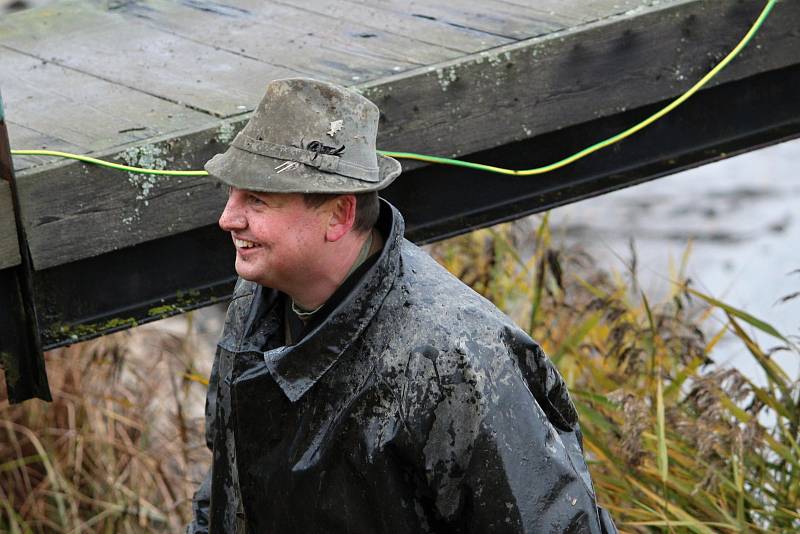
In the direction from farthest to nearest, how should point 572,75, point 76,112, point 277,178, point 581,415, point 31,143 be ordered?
point 581,415 < point 572,75 < point 76,112 < point 31,143 < point 277,178

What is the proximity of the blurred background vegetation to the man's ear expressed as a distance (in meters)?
1.47

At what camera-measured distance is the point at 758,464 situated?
4.05m

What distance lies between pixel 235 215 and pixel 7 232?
2.62 ft

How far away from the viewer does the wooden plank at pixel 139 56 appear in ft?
11.3

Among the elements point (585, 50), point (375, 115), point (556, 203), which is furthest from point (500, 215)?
point (375, 115)

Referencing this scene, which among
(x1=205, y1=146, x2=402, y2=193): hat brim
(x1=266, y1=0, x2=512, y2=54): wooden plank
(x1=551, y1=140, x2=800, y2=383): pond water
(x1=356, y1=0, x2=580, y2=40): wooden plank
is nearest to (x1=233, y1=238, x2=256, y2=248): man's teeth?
(x1=205, y1=146, x2=402, y2=193): hat brim

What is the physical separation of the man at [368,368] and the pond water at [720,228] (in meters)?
4.15

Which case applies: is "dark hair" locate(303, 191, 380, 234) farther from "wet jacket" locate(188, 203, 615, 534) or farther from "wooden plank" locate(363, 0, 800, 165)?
"wooden plank" locate(363, 0, 800, 165)

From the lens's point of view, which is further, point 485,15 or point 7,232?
point 485,15

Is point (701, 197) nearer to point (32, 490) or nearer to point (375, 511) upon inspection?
point (32, 490)

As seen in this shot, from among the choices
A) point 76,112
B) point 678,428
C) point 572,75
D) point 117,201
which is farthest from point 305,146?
point 678,428

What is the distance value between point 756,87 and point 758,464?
3.72 feet

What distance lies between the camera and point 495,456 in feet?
7.43

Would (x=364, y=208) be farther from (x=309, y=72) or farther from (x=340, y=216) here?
(x=309, y=72)
